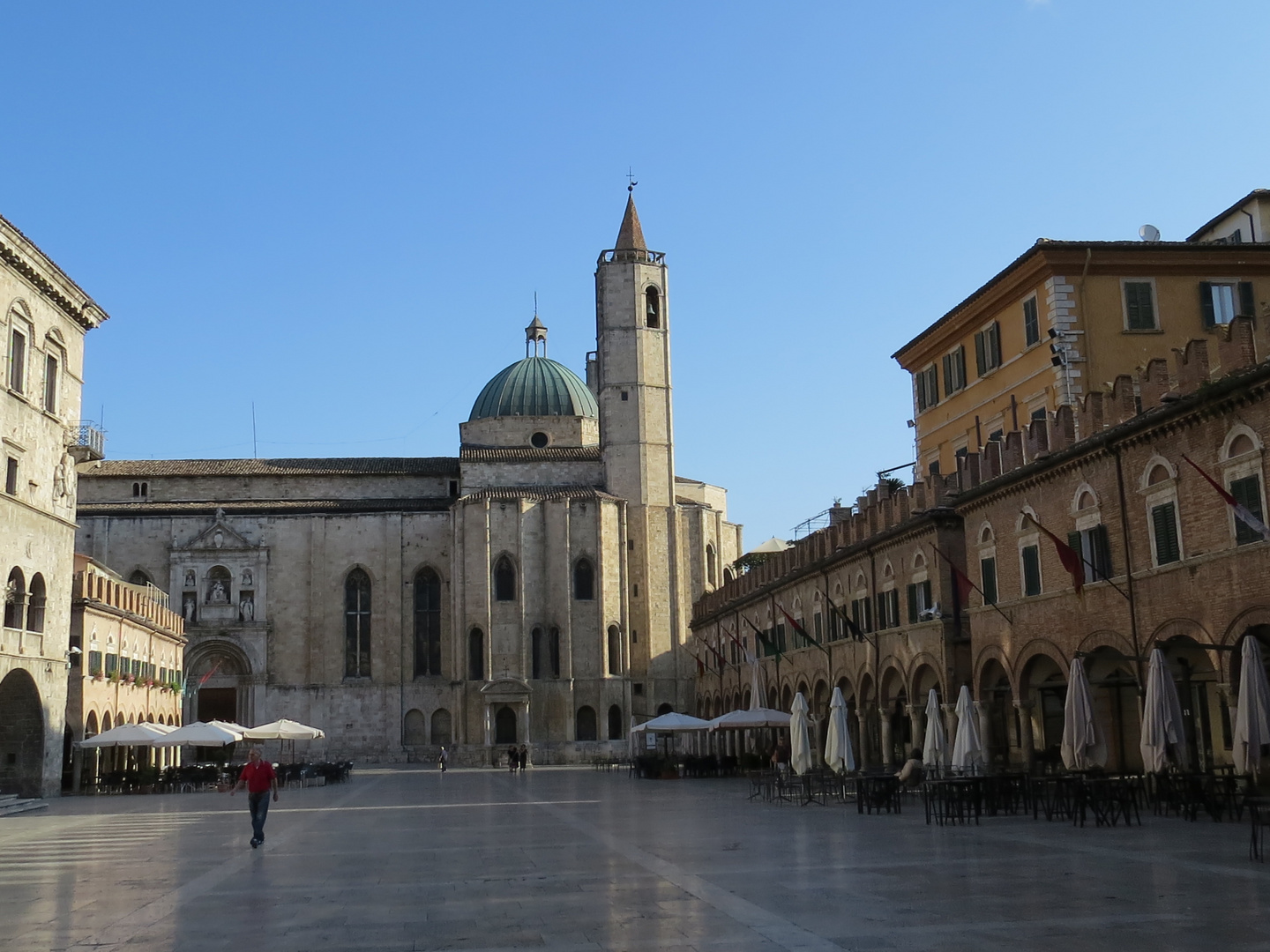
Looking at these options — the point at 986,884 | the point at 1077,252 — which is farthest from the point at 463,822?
the point at 1077,252

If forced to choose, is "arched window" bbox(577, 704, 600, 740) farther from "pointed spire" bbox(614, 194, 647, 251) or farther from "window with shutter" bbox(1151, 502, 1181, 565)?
"window with shutter" bbox(1151, 502, 1181, 565)

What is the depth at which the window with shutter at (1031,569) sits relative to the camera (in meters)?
27.0

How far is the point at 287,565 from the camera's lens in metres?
71.9

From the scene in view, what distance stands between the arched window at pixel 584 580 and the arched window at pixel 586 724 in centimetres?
573

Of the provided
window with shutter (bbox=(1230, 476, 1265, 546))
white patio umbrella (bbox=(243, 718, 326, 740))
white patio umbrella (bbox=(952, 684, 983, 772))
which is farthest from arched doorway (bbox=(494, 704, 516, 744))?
window with shutter (bbox=(1230, 476, 1265, 546))

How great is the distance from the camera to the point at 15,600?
34500 mm

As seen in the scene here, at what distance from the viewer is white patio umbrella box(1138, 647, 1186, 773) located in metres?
20.8

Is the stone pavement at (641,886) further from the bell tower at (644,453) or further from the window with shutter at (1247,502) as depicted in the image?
the bell tower at (644,453)

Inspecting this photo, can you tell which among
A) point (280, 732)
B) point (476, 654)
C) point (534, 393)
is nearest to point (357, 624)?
point (476, 654)

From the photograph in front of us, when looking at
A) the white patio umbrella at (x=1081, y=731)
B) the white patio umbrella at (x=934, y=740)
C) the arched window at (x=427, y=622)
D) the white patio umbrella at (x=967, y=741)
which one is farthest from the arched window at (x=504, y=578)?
the white patio umbrella at (x=1081, y=731)

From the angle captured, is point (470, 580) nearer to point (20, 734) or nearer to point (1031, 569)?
point (20, 734)

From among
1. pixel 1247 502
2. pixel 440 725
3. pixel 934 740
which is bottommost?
pixel 934 740

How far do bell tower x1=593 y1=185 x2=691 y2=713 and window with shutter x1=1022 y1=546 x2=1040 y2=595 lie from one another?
42756mm

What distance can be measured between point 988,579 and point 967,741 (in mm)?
4359
